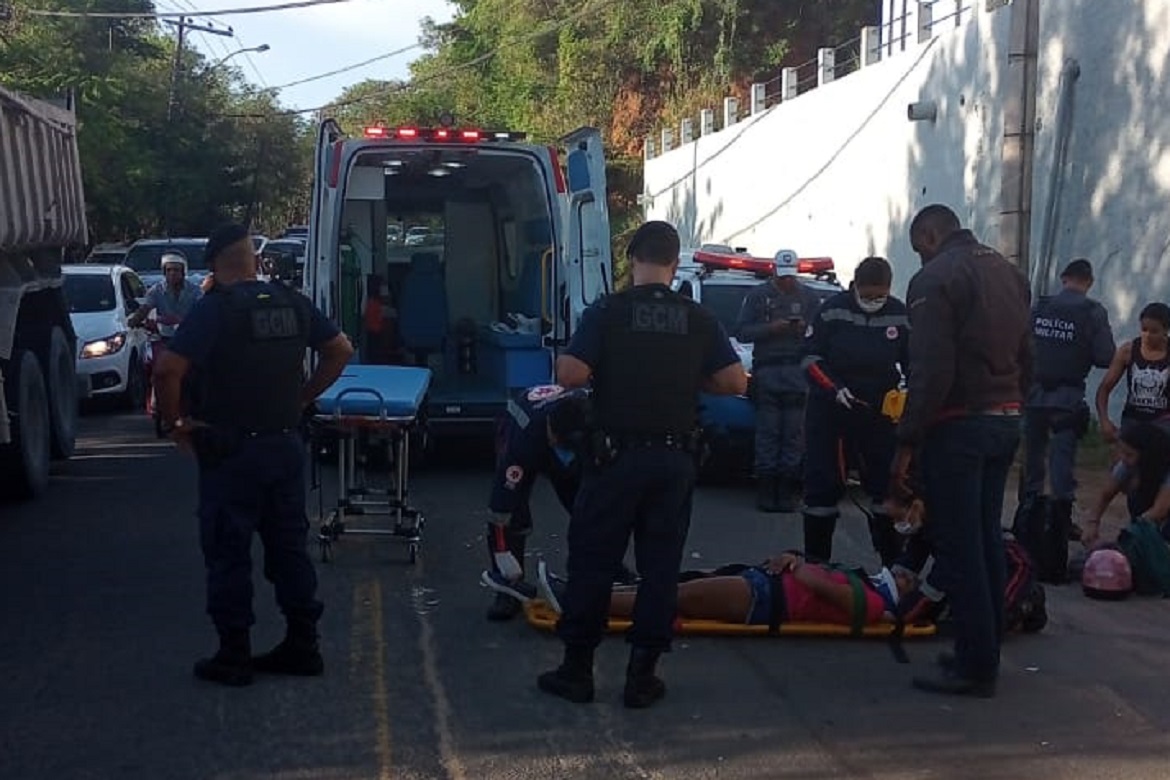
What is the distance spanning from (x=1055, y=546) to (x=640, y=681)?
3.53 metres

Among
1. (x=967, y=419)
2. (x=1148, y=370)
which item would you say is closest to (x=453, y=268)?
(x=1148, y=370)

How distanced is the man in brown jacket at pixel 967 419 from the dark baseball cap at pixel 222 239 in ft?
8.78

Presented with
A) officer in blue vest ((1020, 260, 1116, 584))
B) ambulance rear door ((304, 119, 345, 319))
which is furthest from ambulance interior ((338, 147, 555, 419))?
officer in blue vest ((1020, 260, 1116, 584))

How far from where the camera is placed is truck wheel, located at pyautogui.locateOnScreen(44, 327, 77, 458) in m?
12.4

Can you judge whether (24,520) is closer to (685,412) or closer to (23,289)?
(23,289)

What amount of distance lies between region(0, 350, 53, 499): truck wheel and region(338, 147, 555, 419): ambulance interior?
2207 mm

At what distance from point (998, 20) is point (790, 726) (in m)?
13.0

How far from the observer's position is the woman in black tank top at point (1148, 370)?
946cm

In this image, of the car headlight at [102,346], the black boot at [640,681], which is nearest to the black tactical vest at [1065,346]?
the black boot at [640,681]

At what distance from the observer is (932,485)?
21.4 feet

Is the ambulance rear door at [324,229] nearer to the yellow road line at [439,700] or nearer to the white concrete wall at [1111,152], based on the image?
the yellow road line at [439,700]

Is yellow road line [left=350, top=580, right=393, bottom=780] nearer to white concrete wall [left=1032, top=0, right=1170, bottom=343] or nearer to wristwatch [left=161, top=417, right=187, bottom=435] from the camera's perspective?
wristwatch [left=161, top=417, right=187, bottom=435]

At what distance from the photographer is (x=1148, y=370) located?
950 centimetres

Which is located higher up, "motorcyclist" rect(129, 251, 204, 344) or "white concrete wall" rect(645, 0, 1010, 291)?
"white concrete wall" rect(645, 0, 1010, 291)
